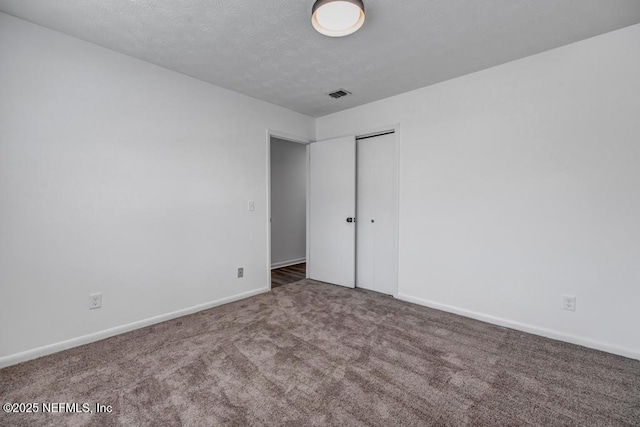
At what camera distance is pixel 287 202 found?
18.0 feet

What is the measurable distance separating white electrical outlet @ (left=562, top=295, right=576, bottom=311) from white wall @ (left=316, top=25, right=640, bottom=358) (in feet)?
0.11

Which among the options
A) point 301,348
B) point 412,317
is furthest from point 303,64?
point 412,317

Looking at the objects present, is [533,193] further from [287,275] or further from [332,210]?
[287,275]

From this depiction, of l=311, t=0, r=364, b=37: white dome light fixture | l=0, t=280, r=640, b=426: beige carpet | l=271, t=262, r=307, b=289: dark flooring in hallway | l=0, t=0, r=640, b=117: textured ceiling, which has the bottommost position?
l=271, t=262, r=307, b=289: dark flooring in hallway

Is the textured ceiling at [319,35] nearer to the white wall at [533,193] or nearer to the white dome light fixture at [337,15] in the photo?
the white dome light fixture at [337,15]

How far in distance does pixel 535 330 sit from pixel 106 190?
4.03 meters

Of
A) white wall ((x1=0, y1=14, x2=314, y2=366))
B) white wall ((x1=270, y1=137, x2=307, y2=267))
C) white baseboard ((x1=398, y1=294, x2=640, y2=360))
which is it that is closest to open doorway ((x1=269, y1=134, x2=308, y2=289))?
white wall ((x1=270, y1=137, x2=307, y2=267))

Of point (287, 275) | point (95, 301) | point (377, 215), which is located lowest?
point (287, 275)

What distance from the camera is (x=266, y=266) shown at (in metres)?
3.73

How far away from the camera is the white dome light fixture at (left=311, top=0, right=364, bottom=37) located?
1.71 m

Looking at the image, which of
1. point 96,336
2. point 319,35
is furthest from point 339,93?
point 96,336

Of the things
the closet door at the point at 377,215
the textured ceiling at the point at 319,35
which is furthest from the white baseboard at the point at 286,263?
the textured ceiling at the point at 319,35

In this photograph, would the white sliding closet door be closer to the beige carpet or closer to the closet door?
the closet door

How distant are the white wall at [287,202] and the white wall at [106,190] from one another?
1827mm
